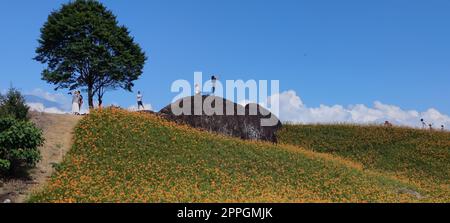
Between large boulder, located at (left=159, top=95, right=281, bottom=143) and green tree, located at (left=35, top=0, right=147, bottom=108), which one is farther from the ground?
green tree, located at (left=35, top=0, right=147, bottom=108)

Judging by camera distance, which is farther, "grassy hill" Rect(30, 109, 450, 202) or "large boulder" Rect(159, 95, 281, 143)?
"large boulder" Rect(159, 95, 281, 143)

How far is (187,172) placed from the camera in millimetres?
25219

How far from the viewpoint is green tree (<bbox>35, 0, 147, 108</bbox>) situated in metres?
50.0

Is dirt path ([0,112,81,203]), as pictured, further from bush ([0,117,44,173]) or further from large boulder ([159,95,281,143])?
large boulder ([159,95,281,143])

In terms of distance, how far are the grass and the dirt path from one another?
19925 millimetres

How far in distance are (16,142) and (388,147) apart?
103 feet

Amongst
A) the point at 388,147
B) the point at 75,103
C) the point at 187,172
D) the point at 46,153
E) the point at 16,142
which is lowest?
the point at 187,172

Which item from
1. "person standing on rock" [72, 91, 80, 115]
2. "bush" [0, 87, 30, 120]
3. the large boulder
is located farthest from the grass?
"bush" [0, 87, 30, 120]

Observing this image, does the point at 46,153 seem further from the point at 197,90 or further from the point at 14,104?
the point at 197,90

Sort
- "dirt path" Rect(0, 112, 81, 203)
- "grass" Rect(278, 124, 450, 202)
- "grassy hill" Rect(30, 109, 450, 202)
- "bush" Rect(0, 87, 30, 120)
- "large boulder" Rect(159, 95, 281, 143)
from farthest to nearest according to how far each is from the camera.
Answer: "grass" Rect(278, 124, 450, 202) < "large boulder" Rect(159, 95, 281, 143) < "bush" Rect(0, 87, 30, 120) < "dirt path" Rect(0, 112, 81, 203) < "grassy hill" Rect(30, 109, 450, 202)

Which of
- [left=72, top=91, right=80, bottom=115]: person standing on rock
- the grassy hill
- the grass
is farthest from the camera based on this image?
the grass

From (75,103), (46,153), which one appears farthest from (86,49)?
(46,153)
